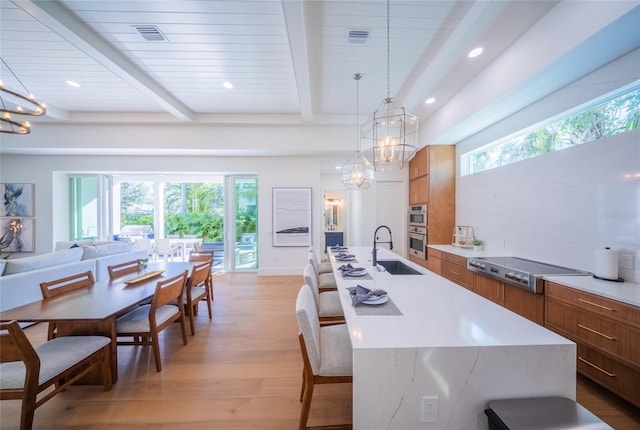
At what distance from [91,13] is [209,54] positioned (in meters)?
1.02

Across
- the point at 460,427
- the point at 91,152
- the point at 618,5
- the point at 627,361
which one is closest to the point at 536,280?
the point at 627,361

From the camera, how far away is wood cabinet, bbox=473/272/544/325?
7.14ft

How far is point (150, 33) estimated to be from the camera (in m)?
2.42

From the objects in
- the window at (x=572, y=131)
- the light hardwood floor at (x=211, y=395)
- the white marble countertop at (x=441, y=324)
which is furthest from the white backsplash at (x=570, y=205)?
the white marble countertop at (x=441, y=324)

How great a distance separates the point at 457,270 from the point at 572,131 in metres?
2.07

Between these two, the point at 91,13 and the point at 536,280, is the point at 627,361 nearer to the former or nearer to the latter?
the point at 536,280

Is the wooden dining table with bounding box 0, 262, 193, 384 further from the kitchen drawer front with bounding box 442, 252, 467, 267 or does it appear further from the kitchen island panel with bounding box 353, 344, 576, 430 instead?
the kitchen drawer front with bounding box 442, 252, 467, 267

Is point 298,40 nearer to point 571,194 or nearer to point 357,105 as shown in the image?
point 357,105

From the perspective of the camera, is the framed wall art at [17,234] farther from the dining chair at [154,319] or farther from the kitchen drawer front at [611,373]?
the kitchen drawer front at [611,373]

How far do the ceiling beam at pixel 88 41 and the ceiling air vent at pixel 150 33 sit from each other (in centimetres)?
50

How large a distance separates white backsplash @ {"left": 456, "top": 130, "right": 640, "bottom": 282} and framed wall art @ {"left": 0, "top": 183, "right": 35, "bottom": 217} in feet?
30.3

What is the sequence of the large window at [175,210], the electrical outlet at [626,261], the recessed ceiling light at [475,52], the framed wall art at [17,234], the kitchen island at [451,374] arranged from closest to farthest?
the kitchen island at [451,374] → the electrical outlet at [626,261] → the recessed ceiling light at [475,52] → the framed wall art at [17,234] → the large window at [175,210]

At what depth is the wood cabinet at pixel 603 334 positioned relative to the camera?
4.99ft

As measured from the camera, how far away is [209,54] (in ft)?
9.03
